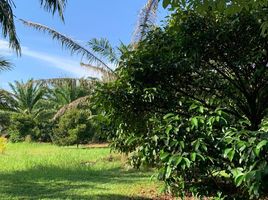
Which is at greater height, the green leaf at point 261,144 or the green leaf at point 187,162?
the green leaf at point 261,144

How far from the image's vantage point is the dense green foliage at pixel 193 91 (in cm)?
413

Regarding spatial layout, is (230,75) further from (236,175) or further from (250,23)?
(236,175)

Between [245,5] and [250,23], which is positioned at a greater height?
[250,23]

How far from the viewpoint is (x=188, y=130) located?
13.4ft

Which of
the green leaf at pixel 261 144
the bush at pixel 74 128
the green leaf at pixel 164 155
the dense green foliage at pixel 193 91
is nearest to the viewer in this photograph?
the green leaf at pixel 261 144

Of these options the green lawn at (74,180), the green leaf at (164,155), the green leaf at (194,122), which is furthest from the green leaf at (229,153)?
the green lawn at (74,180)

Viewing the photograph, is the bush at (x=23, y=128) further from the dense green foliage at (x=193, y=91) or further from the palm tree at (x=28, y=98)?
the dense green foliage at (x=193, y=91)

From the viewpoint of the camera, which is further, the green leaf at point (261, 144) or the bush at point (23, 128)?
the bush at point (23, 128)

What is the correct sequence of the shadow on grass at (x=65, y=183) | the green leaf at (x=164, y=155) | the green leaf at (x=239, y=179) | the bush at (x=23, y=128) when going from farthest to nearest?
the bush at (x=23, y=128) → the shadow on grass at (x=65, y=183) → the green leaf at (x=164, y=155) → the green leaf at (x=239, y=179)

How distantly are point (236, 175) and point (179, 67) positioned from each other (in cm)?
159

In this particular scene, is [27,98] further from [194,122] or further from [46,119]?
[194,122]

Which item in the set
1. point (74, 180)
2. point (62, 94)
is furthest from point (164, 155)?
point (62, 94)

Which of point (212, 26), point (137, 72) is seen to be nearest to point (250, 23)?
point (212, 26)

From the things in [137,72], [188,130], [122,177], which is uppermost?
[137,72]
